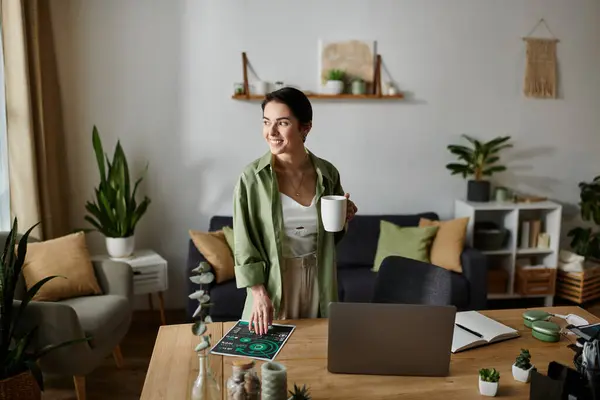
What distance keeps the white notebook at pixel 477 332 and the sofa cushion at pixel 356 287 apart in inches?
61.4

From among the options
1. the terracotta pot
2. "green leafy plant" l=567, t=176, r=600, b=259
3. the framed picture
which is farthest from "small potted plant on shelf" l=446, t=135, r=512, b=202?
the terracotta pot

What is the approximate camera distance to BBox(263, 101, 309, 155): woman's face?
1.84 metres

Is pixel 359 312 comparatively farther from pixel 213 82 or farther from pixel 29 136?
pixel 213 82

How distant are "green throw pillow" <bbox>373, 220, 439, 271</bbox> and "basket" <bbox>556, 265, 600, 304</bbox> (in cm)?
118

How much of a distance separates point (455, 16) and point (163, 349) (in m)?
3.42

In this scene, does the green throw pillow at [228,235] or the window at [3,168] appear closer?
the window at [3,168]

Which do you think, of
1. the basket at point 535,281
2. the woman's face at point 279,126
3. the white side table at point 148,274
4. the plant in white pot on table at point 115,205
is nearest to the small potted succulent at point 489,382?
the woman's face at point 279,126

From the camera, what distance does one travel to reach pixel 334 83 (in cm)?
405

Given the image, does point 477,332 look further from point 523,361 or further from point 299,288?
point 299,288

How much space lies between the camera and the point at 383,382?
62.2 inches

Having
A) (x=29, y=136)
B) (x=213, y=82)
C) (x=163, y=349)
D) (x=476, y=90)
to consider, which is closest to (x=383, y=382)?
(x=163, y=349)

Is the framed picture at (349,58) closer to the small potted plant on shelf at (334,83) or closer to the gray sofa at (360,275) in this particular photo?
the small potted plant on shelf at (334,83)

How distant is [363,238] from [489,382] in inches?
102

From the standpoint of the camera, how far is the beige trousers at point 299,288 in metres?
1.99
